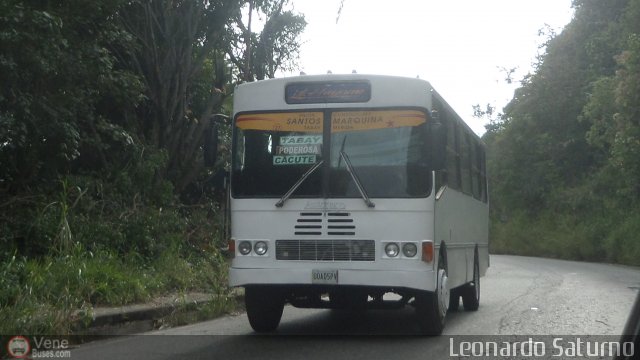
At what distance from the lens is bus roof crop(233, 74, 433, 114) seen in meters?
10.2

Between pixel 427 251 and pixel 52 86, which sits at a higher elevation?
pixel 52 86

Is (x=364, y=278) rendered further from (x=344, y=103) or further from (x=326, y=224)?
(x=344, y=103)

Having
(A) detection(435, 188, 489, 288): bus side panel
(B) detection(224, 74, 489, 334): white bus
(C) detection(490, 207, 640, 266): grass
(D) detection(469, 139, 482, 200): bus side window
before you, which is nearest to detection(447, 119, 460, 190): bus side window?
(A) detection(435, 188, 489, 288): bus side panel

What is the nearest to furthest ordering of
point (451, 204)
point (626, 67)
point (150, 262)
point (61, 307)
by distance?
1. point (61, 307)
2. point (451, 204)
3. point (150, 262)
4. point (626, 67)

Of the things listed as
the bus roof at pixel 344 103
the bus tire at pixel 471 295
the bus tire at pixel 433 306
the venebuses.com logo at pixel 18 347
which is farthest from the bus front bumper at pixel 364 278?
the bus tire at pixel 471 295

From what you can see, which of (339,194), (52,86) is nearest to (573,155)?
(52,86)

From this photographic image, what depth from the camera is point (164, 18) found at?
781 inches

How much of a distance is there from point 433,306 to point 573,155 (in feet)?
129

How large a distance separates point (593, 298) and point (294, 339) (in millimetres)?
7760

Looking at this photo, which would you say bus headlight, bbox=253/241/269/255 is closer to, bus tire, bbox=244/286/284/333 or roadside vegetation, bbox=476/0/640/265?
bus tire, bbox=244/286/284/333

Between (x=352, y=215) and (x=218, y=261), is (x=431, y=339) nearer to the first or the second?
(x=352, y=215)

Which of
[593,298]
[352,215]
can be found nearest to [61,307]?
[352,215]

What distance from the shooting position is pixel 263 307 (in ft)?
35.3

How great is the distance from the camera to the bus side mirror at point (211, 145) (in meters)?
10.5
